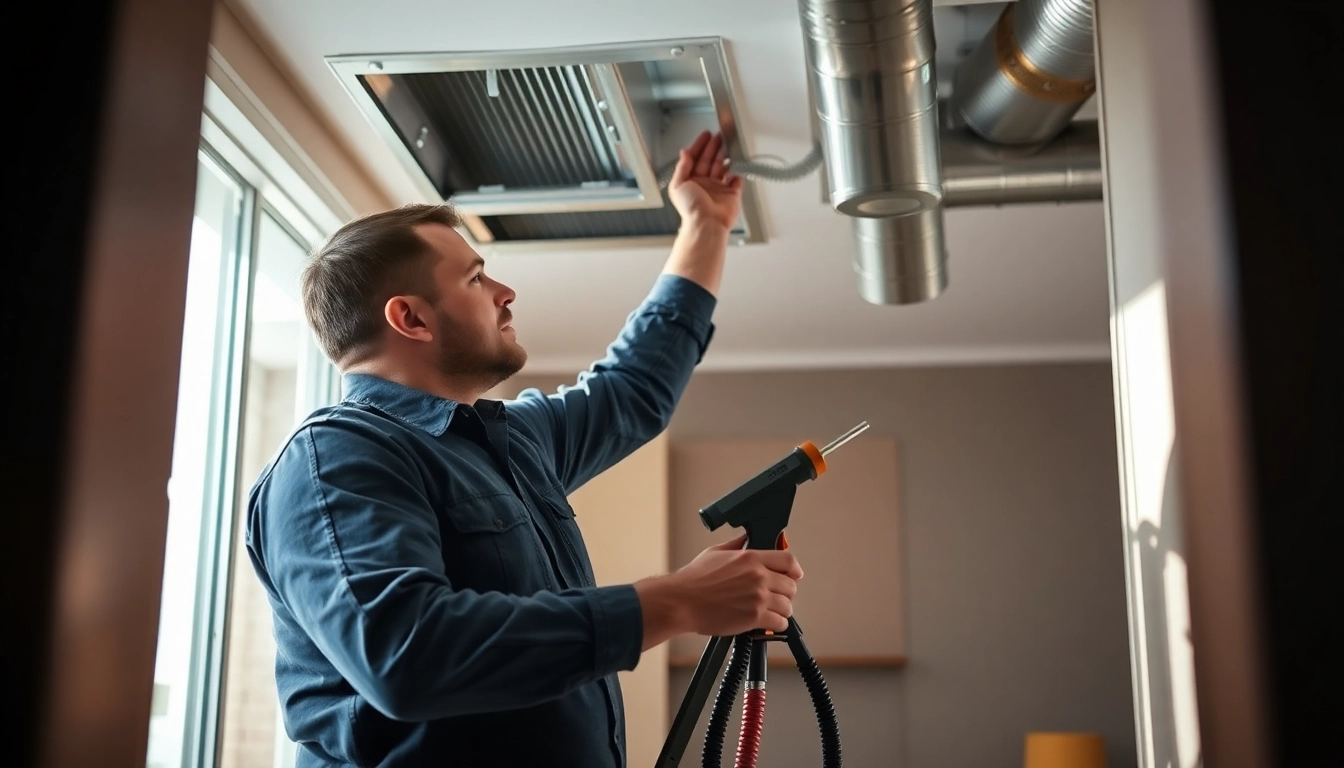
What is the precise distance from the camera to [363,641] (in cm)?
113

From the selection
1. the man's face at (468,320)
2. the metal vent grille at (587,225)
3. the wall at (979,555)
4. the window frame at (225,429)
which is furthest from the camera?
the wall at (979,555)

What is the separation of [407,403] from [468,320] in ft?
0.62

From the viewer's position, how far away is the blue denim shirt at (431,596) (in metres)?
1.13

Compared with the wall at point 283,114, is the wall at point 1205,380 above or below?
below

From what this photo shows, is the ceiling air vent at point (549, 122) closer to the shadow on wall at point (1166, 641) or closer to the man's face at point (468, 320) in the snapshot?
the man's face at point (468, 320)

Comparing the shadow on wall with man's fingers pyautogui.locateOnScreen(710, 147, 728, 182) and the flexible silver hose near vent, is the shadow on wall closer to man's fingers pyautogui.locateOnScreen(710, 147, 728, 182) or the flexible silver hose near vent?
man's fingers pyautogui.locateOnScreen(710, 147, 728, 182)

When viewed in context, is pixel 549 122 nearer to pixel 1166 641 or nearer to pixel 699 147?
pixel 699 147

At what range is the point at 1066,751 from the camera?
4.34m

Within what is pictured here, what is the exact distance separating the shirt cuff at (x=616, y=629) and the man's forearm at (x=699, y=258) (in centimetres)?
104

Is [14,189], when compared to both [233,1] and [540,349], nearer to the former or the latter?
[233,1]

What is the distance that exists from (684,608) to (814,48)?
47.5 inches

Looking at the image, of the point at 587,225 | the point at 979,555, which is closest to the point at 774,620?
the point at 587,225

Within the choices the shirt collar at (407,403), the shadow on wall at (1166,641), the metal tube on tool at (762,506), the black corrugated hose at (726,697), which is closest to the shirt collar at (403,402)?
the shirt collar at (407,403)

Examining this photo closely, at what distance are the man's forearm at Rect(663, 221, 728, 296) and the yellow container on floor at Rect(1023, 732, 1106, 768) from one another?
2.98 m
